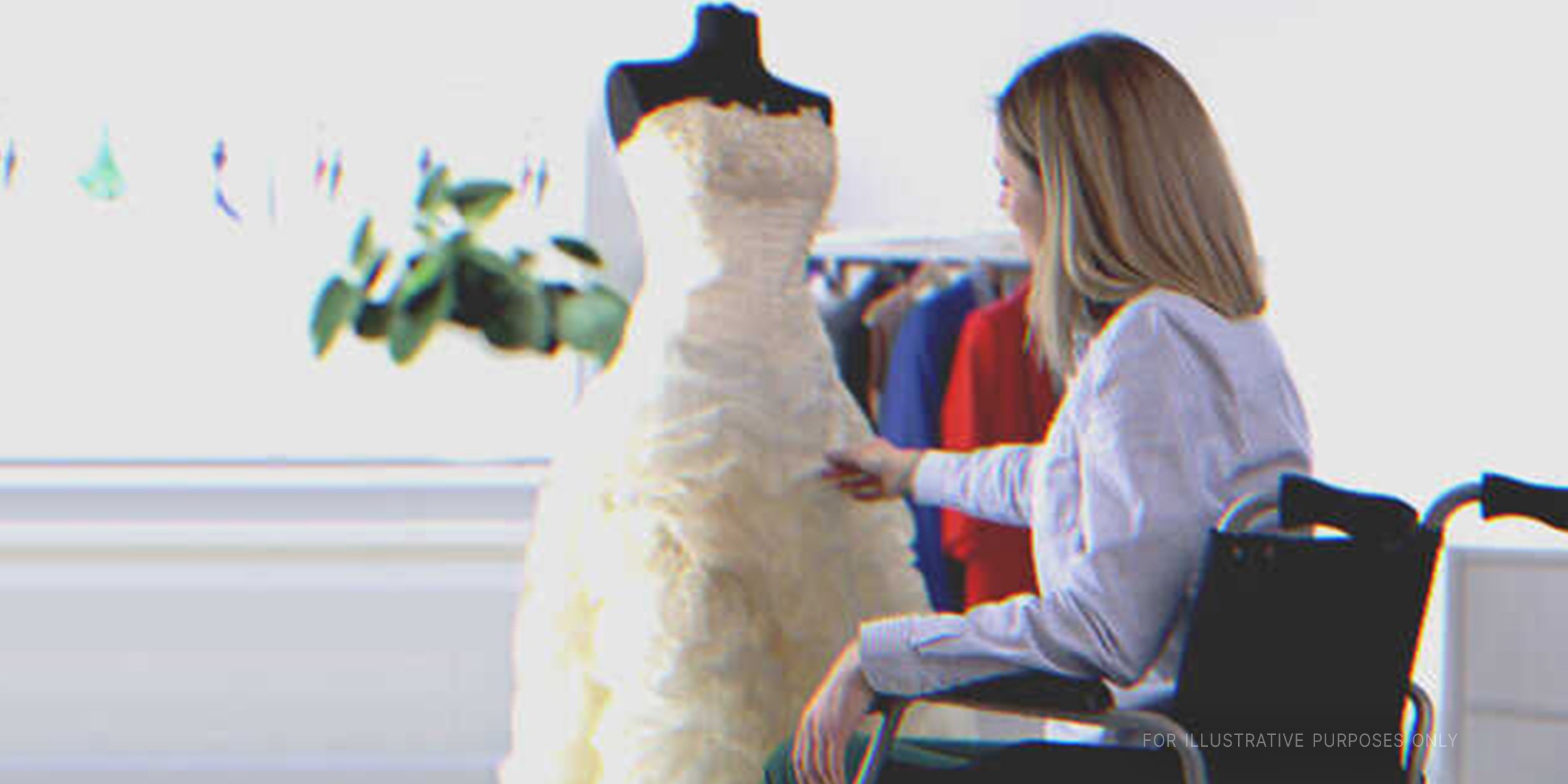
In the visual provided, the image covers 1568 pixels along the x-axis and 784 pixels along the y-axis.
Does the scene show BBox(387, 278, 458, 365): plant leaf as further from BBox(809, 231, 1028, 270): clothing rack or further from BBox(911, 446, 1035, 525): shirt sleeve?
BBox(911, 446, 1035, 525): shirt sleeve

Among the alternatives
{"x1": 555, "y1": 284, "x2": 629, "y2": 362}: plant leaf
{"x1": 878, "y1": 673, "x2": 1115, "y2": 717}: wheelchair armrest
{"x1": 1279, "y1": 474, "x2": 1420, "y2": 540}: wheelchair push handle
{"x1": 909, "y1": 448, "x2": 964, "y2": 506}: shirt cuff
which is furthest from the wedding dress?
{"x1": 555, "y1": 284, "x2": 629, "y2": 362}: plant leaf

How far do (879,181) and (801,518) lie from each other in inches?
107

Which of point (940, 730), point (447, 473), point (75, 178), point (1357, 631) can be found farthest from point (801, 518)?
point (75, 178)

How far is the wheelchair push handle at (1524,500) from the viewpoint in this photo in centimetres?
117

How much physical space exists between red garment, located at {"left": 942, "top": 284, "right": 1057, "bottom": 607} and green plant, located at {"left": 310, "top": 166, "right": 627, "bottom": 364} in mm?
1212

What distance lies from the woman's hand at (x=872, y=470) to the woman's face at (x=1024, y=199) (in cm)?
48

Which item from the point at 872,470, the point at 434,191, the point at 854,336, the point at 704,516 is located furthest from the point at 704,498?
the point at 434,191

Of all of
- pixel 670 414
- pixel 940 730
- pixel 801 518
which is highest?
pixel 670 414

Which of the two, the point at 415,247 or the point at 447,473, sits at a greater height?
the point at 415,247

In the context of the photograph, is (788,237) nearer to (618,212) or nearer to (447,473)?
(447,473)

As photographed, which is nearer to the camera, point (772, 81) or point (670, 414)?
point (670, 414)

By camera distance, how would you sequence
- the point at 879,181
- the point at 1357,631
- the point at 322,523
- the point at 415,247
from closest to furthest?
the point at 1357,631 → the point at 322,523 → the point at 415,247 → the point at 879,181

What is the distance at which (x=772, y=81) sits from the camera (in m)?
2.05

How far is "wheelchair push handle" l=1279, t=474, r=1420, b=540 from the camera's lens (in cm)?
100
